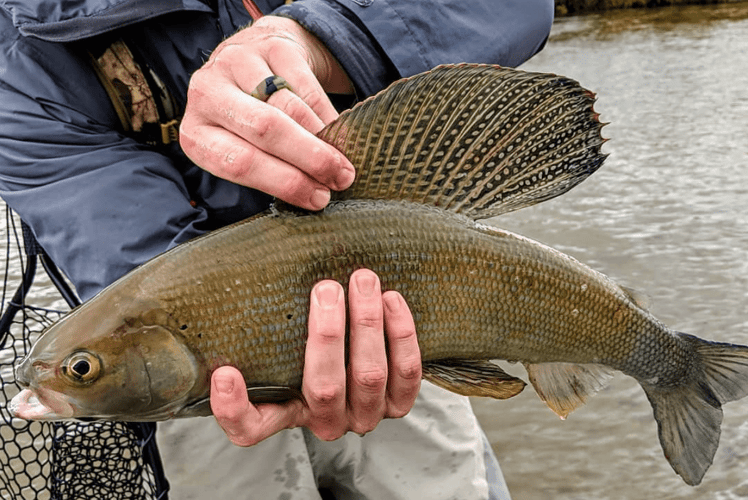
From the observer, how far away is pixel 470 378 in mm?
1725

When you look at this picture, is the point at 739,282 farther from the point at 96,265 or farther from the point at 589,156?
the point at 96,265

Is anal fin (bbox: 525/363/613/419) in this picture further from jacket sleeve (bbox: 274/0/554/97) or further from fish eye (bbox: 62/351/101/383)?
fish eye (bbox: 62/351/101/383)

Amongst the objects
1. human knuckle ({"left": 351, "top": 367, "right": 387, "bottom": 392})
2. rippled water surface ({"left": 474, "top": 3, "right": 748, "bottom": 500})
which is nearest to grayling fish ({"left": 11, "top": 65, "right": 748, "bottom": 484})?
human knuckle ({"left": 351, "top": 367, "right": 387, "bottom": 392})

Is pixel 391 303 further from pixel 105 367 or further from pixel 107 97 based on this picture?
pixel 107 97

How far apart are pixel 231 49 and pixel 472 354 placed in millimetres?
902

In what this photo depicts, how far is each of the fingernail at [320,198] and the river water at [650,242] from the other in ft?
4.40

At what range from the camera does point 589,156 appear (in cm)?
180

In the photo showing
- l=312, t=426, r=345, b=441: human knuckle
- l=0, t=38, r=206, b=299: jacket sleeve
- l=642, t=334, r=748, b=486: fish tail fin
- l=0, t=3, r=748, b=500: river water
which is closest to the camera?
l=312, t=426, r=345, b=441: human knuckle

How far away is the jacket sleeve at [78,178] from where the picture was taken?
2.11m

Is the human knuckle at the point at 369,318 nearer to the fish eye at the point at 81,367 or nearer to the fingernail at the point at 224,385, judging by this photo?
the fingernail at the point at 224,385

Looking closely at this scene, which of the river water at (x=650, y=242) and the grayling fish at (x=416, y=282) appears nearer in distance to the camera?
the grayling fish at (x=416, y=282)

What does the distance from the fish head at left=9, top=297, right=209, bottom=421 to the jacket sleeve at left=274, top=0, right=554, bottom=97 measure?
0.92m

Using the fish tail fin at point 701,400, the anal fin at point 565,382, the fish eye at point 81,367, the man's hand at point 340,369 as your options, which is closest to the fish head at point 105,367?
the fish eye at point 81,367

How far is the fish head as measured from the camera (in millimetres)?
1437
